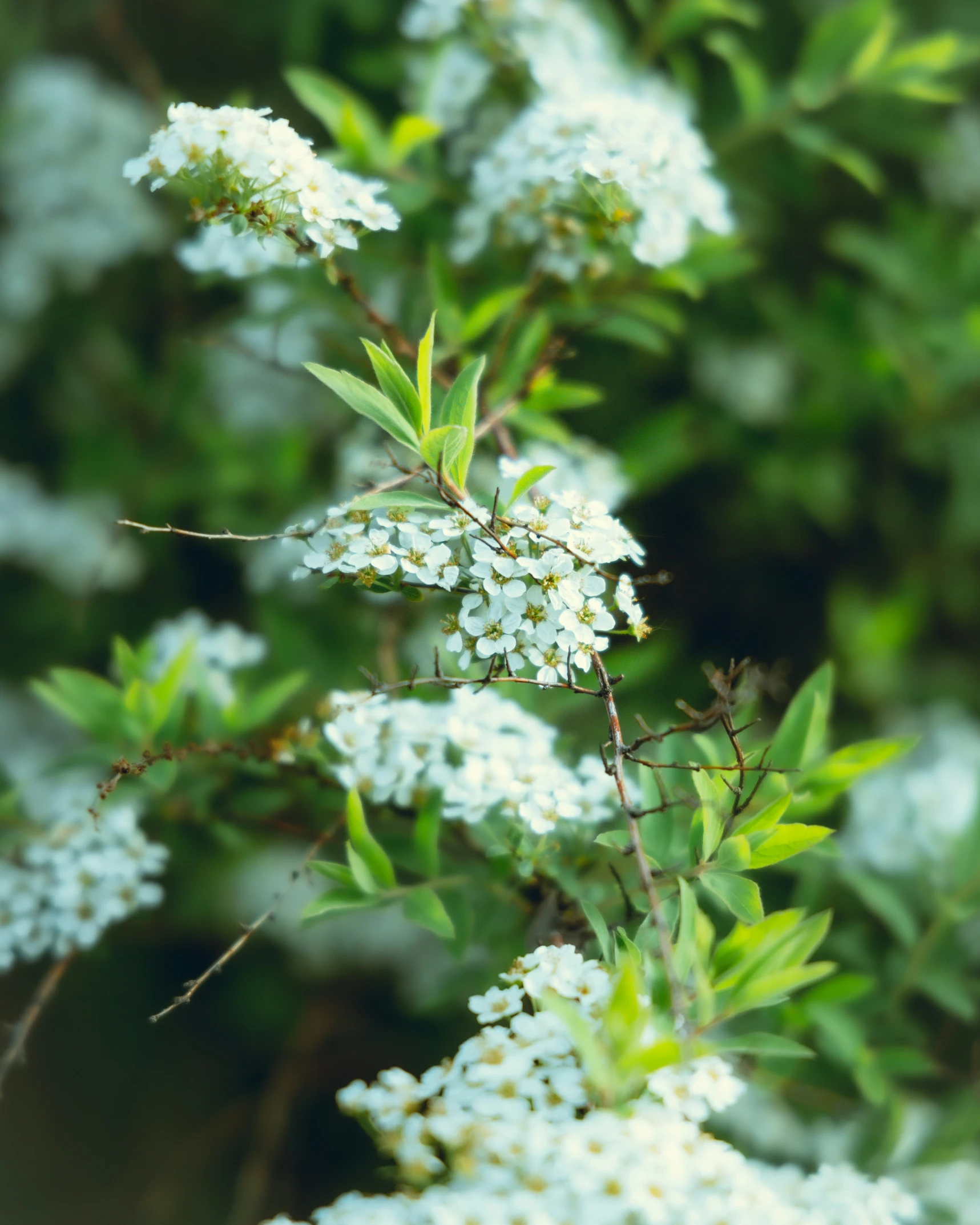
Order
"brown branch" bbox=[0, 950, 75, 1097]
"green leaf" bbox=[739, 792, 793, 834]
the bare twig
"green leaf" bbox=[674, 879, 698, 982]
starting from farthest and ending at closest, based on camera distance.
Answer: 1. the bare twig
2. "brown branch" bbox=[0, 950, 75, 1097]
3. "green leaf" bbox=[739, 792, 793, 834]
4. "green leaf" bbox=[674, 879, 698, 982]

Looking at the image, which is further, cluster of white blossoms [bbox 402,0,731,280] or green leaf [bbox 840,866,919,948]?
green leaf [bbox 840,866,919,948]

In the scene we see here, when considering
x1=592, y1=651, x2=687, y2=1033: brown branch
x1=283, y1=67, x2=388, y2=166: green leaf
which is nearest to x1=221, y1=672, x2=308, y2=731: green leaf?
x1=592, y1=651, x2=687, y2=1033: brown branch

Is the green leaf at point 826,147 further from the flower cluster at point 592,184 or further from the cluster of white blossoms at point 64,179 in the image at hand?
the cluster of white blossoms at point 64,179

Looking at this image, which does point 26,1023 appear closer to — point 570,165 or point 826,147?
point 570,165

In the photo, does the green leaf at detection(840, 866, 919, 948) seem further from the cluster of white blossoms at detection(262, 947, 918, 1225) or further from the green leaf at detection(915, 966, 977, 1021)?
the cluster of white blossoms at detection(262, 947, 918, 1225)

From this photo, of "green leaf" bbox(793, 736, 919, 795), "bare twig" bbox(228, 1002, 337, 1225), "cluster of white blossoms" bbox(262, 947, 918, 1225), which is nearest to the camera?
"cluster of white blossoms" bbox(262, 947, 918, 1225)

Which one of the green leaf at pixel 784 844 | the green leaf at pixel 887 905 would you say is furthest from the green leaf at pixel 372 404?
the green leaf at pixel 887 905
